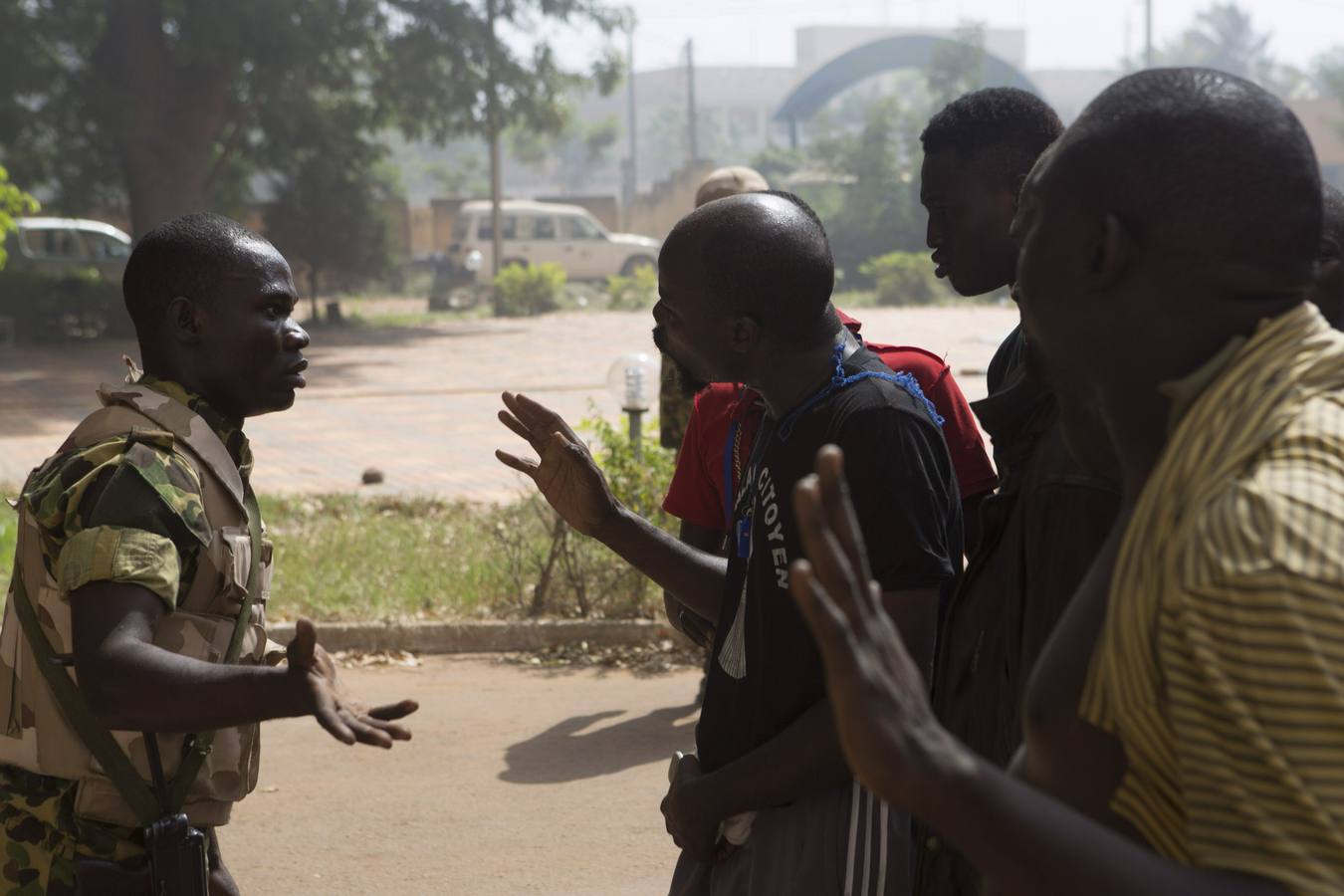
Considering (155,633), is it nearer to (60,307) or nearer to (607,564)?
(607,564)

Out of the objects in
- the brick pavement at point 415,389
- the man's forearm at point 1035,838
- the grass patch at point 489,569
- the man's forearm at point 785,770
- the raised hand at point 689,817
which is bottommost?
the brick pavement at point 415,389

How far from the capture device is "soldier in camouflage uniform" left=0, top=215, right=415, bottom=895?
6.98ft

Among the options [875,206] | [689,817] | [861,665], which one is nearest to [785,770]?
[689,817]

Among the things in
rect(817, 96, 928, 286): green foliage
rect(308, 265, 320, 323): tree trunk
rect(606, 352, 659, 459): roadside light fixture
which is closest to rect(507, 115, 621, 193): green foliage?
rect(817, 96, 928, 286): green foliage

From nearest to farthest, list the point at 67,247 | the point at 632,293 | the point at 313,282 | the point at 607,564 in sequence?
1. the point at 607,564
2. the point at 67,247
3. the point at 313,282
4. the point at 632,293

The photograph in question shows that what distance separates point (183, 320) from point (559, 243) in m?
32.1

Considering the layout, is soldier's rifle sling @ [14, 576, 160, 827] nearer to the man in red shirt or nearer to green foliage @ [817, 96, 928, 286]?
the man in red shirt

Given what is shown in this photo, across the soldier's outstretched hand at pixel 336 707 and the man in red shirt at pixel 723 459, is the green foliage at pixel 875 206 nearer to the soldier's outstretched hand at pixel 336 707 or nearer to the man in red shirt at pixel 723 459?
the man in red shirt at pixel 723 459

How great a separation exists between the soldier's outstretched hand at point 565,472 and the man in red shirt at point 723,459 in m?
0.35

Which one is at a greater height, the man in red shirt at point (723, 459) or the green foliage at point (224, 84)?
the green foliage at point (224, 84)

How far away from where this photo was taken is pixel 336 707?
1934 millimetres

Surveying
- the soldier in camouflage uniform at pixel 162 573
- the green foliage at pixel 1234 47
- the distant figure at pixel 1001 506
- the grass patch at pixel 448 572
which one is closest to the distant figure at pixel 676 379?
the grass patch at pixel 448 572

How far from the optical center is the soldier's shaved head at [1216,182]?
128 cm

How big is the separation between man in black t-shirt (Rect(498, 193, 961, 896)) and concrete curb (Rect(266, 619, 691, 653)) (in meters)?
4.37
